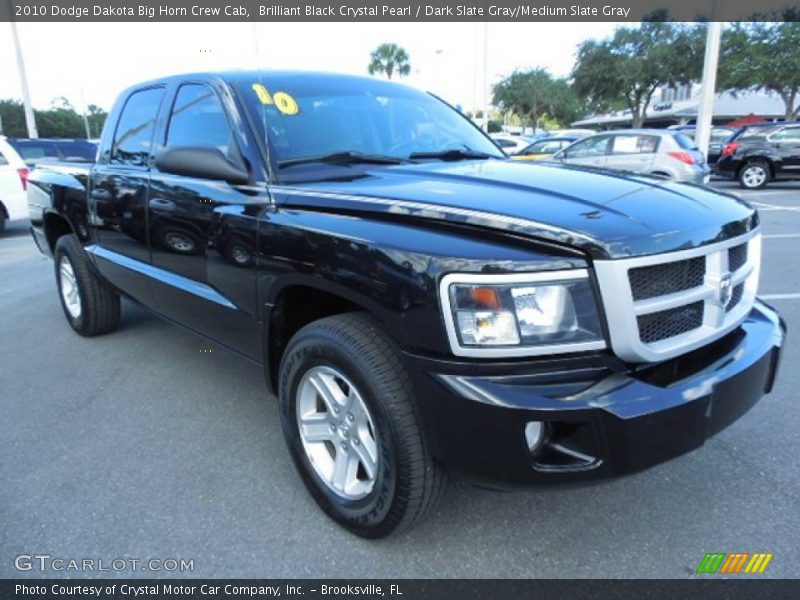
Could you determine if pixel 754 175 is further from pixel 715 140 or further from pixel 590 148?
pixel 715 140

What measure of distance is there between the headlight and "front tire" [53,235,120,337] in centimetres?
350

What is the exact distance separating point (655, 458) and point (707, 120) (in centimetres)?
1674

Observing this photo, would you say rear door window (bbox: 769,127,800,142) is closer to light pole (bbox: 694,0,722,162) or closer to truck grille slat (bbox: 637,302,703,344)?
light pole (bbox: 694,0,722,162)

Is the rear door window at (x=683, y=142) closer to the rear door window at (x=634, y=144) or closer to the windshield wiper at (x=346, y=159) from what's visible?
the rear door window at (x=634, y=144)

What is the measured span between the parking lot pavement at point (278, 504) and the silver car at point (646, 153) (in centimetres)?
836

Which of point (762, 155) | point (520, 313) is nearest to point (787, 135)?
point (762, 155)

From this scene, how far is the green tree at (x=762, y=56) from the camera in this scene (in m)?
28.8

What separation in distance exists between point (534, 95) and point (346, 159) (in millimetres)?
61560

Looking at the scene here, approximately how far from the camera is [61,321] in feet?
17.4

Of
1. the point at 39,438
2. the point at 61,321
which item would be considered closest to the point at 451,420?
the point at 39,438

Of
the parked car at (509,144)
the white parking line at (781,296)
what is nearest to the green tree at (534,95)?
the parked car at (509,144)

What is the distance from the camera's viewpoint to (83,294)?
14.8ft

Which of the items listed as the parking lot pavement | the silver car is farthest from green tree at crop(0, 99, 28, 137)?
the parking lot pavement
